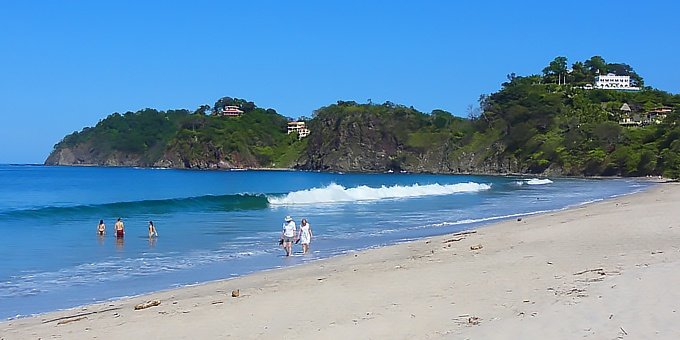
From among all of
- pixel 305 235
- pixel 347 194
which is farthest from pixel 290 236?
pixel 347 194

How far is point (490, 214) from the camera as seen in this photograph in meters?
31.5

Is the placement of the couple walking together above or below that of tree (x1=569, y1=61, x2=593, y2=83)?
below

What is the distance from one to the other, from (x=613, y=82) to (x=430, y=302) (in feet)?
570

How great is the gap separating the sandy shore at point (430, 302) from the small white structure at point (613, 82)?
523ft

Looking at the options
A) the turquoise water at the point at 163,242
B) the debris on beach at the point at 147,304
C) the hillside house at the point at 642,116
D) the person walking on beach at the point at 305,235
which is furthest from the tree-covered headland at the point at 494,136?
the debris on beach at the point at 147,304

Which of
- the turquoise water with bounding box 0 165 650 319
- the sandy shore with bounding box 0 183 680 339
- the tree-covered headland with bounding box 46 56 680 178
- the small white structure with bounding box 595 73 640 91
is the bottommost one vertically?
the turquoise water with bounding box 0 165 650 319

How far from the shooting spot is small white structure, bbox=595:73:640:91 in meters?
166

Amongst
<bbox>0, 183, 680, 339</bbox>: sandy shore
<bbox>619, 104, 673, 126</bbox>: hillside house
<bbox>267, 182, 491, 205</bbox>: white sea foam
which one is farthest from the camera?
<bbox>619, 104, 673, 126</bbox>: hillside house

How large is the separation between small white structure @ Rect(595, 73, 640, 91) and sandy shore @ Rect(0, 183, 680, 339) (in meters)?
159

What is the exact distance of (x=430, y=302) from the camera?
975 centimetres

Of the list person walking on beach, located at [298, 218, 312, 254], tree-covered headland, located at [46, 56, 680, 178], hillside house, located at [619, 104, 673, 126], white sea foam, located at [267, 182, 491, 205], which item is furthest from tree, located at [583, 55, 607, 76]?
person walking on beach, located at [298, 218, 312, 254]

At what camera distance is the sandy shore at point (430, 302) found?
8008mm

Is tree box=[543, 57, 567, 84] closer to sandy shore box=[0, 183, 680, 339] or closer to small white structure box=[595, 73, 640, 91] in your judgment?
small white structure box=[595, 73, 640, 91]

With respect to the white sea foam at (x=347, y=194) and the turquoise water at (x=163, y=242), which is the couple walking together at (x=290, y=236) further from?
the white sea foam at (x=347, y=194)
